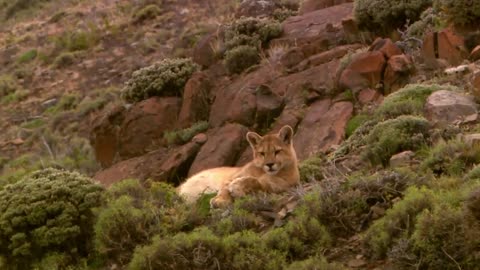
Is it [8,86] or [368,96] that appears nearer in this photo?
[368,96]

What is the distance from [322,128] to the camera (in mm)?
15797

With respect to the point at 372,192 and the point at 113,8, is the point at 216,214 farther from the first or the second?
the point at 113,8

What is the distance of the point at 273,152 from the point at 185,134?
25.8 ft

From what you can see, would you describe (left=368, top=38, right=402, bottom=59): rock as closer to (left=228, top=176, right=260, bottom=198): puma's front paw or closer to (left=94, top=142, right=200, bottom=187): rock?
(left=94, top=142, right=200, bottom=187): rock

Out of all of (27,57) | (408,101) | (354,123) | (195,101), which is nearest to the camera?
(408,101)

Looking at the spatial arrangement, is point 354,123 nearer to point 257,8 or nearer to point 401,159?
point 401,159

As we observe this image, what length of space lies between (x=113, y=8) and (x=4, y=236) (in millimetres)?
31834

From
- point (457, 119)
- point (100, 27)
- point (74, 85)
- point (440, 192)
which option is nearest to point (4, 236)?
point (440, 192)

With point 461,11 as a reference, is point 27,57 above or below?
below

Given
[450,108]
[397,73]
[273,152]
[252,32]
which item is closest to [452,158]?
[450,108]

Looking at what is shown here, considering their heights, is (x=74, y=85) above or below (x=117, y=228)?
below

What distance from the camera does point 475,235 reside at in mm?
7457

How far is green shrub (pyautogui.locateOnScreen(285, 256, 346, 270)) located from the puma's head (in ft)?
11.8

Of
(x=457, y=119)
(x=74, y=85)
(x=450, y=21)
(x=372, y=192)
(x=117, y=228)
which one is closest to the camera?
(x=372, y=192)
